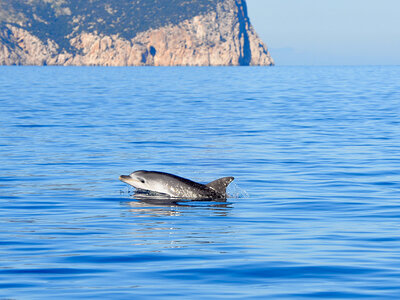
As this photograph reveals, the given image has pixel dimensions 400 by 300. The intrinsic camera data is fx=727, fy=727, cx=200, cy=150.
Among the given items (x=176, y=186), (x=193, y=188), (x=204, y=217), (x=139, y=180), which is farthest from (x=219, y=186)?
(x=204, y=217)

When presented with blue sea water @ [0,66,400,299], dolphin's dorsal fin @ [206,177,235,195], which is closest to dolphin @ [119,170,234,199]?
dolphin's dorsal fin @ [206,177,235,195]

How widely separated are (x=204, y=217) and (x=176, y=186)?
2.42 meters

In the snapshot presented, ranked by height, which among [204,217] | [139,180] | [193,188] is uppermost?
[139,180]

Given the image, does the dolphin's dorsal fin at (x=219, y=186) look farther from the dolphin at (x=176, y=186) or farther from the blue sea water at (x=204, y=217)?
the blue sea water at (x=204, y=217)

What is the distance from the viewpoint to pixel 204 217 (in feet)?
48.0

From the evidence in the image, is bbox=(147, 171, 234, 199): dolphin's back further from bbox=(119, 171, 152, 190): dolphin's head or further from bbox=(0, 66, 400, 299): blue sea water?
bbox=(0, 66, 400, 299): blue sea water

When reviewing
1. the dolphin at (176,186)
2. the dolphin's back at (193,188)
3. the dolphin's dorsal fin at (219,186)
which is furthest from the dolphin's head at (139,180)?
the dolphin's dorsal fin at (219,186)

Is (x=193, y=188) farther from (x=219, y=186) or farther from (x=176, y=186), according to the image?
(x=219, y=186)

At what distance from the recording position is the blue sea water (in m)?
9.58

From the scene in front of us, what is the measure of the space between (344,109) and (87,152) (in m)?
27.2

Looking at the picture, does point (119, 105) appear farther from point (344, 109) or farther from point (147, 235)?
point (147, 235)

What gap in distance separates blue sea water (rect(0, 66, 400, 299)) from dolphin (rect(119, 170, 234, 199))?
534 millimetres

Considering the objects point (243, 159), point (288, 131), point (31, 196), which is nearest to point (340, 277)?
point (31, 196)

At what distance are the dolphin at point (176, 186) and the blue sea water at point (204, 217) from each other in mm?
534
